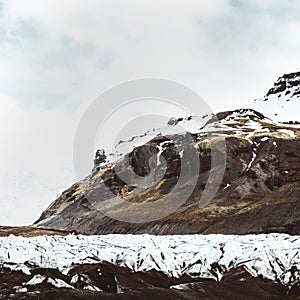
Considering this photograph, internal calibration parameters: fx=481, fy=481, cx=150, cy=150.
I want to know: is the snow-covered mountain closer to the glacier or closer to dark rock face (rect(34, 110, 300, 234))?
dark rock face (rect(34, 110, 300, 234))

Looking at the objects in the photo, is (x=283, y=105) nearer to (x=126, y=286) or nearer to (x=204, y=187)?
(x=204, y=187)

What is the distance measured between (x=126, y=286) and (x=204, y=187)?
185 feet

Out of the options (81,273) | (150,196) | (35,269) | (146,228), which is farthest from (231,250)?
(150,196)

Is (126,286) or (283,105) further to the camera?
(283,105)

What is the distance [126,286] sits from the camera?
2227cm

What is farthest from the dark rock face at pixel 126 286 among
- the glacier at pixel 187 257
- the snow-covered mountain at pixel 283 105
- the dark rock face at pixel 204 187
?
the snow-covered mountain at pixel 283 105

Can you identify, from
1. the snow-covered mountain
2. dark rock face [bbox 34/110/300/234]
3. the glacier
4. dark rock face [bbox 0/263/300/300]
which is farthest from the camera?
the snow-covered mountain

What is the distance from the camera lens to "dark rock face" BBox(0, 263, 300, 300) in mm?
20312

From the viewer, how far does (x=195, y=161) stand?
300 ft

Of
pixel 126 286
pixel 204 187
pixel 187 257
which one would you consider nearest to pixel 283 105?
pixel 204 187

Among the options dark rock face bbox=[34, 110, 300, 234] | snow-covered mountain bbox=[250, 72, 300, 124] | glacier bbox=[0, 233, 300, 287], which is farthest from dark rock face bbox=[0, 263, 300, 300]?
snow-covered mountain bbox=[250, 72, 300, 124]

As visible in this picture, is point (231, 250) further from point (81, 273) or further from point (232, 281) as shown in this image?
point (81, 273)

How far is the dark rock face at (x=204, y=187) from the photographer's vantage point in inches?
2202

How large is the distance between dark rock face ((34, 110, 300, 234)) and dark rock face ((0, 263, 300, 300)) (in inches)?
1007
